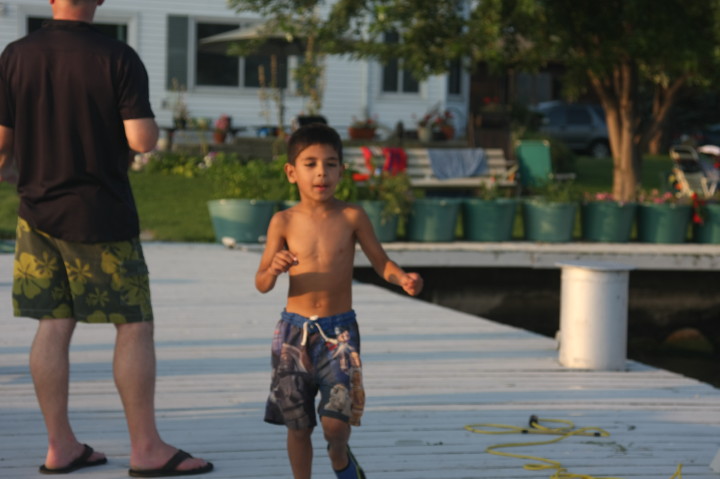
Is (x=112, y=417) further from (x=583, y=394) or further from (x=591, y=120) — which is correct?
(x=591, y=120)

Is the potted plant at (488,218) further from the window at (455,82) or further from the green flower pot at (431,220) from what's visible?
the window at (455,82)

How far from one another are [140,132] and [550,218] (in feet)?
34.1

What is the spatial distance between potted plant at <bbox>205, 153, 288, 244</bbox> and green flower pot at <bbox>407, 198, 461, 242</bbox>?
4.81ft

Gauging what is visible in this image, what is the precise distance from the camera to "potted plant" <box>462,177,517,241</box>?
1403 cm

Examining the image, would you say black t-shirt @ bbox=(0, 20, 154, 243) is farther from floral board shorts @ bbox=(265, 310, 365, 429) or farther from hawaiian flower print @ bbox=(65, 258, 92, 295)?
floral board shorts @ bbox=(265, 310, 365, 429)

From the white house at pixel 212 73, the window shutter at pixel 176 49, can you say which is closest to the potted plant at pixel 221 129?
the white house at pixel 212 73

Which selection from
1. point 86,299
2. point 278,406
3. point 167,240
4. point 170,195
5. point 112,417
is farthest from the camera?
point 170,195

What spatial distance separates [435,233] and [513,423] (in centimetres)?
838

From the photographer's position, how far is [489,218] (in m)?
14.0

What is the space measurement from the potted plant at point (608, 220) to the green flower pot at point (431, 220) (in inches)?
67.4

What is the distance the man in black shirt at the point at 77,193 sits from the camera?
161 inches

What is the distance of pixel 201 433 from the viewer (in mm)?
5129

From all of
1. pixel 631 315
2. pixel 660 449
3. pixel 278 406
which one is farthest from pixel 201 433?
pixel 631 315

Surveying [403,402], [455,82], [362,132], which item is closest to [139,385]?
[403,402]
